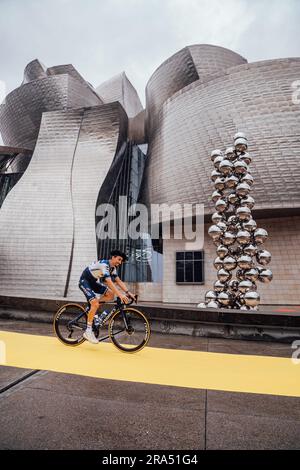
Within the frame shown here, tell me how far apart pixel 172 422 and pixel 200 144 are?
63.6 feet

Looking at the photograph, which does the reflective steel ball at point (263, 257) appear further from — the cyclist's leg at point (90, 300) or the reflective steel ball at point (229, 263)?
the cyclist's leg at point (90, 300)

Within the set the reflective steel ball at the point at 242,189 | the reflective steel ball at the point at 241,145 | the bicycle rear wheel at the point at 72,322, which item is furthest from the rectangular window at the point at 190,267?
the bicycle rear wheel at the point at 72,322

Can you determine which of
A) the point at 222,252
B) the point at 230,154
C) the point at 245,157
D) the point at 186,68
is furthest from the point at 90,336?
the point at 186,68

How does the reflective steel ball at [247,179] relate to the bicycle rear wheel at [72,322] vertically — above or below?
above

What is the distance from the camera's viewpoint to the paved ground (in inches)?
69.2

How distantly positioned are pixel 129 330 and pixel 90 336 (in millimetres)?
625

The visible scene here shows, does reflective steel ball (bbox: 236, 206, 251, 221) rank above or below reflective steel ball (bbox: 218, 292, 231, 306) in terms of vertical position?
above

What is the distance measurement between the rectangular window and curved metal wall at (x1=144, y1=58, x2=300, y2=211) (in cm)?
361

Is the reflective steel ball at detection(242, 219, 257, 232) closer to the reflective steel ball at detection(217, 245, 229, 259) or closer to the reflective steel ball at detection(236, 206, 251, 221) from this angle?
the reflective steel ball at detection(236, 206, 251, 221)

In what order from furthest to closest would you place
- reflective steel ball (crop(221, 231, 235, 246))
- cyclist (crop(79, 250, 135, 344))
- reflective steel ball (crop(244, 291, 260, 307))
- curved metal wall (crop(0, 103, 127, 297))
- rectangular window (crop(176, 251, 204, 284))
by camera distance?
curved metal wall (crop(0, 103, 127, 297)) < rectangular window (crop(176, 251, 204, 284)) < reflective steel ball (crop(221, 231, 235, 246)) < reflective steel ball (crop(244, 291, 260, 307)) < cyclist (crop(79, 250, 135, 344))

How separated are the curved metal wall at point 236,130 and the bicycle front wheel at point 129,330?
14.3 metres

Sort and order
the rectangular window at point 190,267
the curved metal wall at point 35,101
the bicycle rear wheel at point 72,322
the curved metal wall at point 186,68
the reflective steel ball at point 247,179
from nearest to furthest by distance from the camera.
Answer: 1. the bicycle rear wheel at point 72,322
2. the reflective steel ball at point 247,179
3. the rectangular window at point 190,267
4. the curved metal wall at point 186,68
5. the curved metal wall at point 35,101

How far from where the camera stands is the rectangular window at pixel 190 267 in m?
18.7

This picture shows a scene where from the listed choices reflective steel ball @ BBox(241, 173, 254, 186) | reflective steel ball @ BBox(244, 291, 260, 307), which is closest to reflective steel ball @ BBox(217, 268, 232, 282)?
reflective steel ball @ BBox(244, 291, 260, 307)
